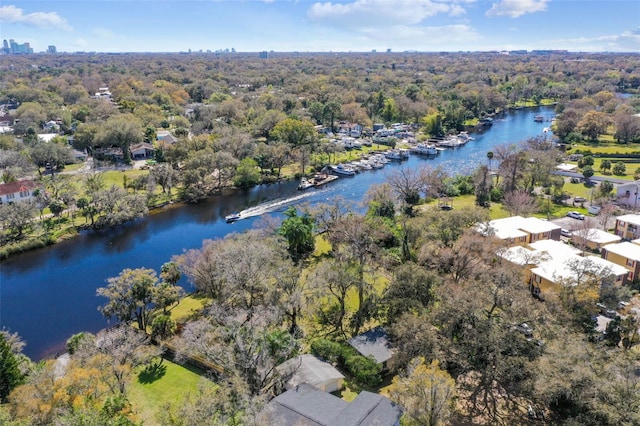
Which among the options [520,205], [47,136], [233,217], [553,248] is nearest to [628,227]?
[520,205]

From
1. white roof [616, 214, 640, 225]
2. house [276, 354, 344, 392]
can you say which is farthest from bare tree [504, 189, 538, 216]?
house [276, 354, 344, 392]

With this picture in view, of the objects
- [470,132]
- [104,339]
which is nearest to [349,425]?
[104,339]

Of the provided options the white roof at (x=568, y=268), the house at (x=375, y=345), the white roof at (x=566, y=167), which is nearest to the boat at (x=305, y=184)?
the white roof at (x=566, y=167)

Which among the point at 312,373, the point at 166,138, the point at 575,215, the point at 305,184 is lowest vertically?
the point at 312,373

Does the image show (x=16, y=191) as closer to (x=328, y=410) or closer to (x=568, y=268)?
(x=328, y=410)

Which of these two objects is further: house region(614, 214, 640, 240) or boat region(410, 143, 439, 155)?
boat region(410, 143, 439, 155)

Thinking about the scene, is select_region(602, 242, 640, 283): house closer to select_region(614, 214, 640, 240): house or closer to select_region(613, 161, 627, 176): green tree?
select_region(614, 214, 640, 240): house
